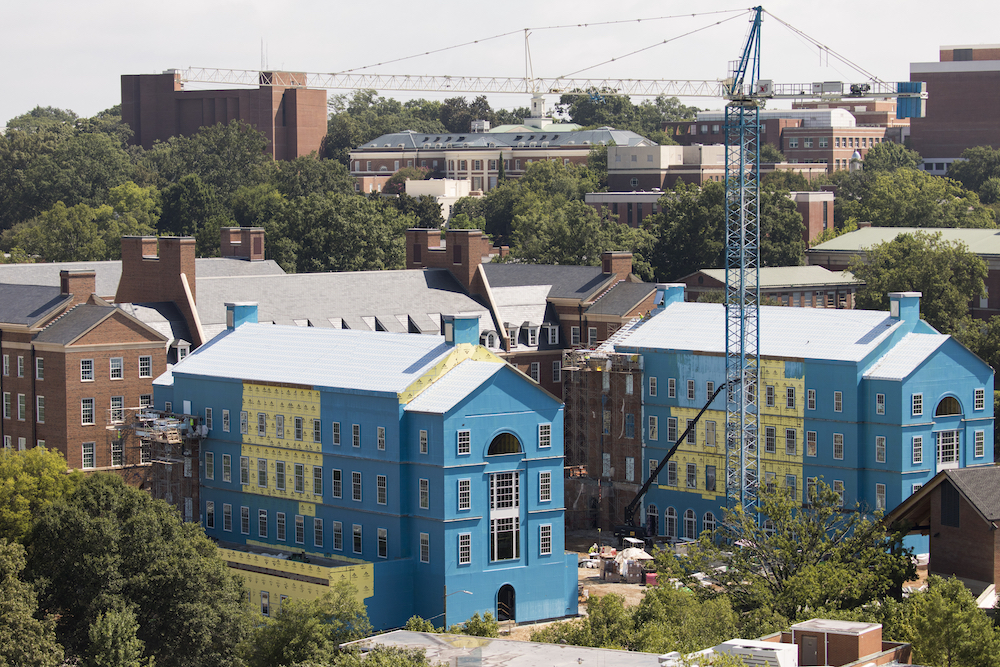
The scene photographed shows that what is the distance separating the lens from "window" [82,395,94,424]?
99688mm

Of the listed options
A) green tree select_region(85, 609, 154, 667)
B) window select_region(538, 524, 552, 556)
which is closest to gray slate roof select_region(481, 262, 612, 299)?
window select_region(538, 524, 552, 556)

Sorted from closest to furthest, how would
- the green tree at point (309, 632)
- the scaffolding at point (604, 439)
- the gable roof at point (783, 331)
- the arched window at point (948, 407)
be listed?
1. the green tree at point (309, 632)
2. the arched window at point (948, 407)
3. the gable roof at point (783, 331)
4. the scaffolding at point (604, 439)

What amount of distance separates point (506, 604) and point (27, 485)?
26370 mm

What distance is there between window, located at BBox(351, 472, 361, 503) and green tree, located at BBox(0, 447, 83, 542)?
49.9ft

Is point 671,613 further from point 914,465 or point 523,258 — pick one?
point 523,258

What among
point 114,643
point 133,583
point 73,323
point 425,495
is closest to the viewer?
point 114,643

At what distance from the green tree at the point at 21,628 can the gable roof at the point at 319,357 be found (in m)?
22.6

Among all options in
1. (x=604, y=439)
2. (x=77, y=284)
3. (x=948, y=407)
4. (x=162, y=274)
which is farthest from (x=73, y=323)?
(x=948, y=407)

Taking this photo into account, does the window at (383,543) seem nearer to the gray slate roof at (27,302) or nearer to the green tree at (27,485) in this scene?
the green tree at (27,485)

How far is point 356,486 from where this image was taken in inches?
3499

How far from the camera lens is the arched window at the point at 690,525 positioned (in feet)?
338

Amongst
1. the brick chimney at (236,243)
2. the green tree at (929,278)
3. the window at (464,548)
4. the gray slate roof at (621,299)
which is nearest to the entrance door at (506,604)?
the window at (464,548)

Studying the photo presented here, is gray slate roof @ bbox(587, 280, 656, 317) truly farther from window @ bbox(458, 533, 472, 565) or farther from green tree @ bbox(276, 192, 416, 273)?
green tree @ bbox(276, 192, 416, 273)

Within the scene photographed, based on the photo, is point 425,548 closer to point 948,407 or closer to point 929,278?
point 948,407
